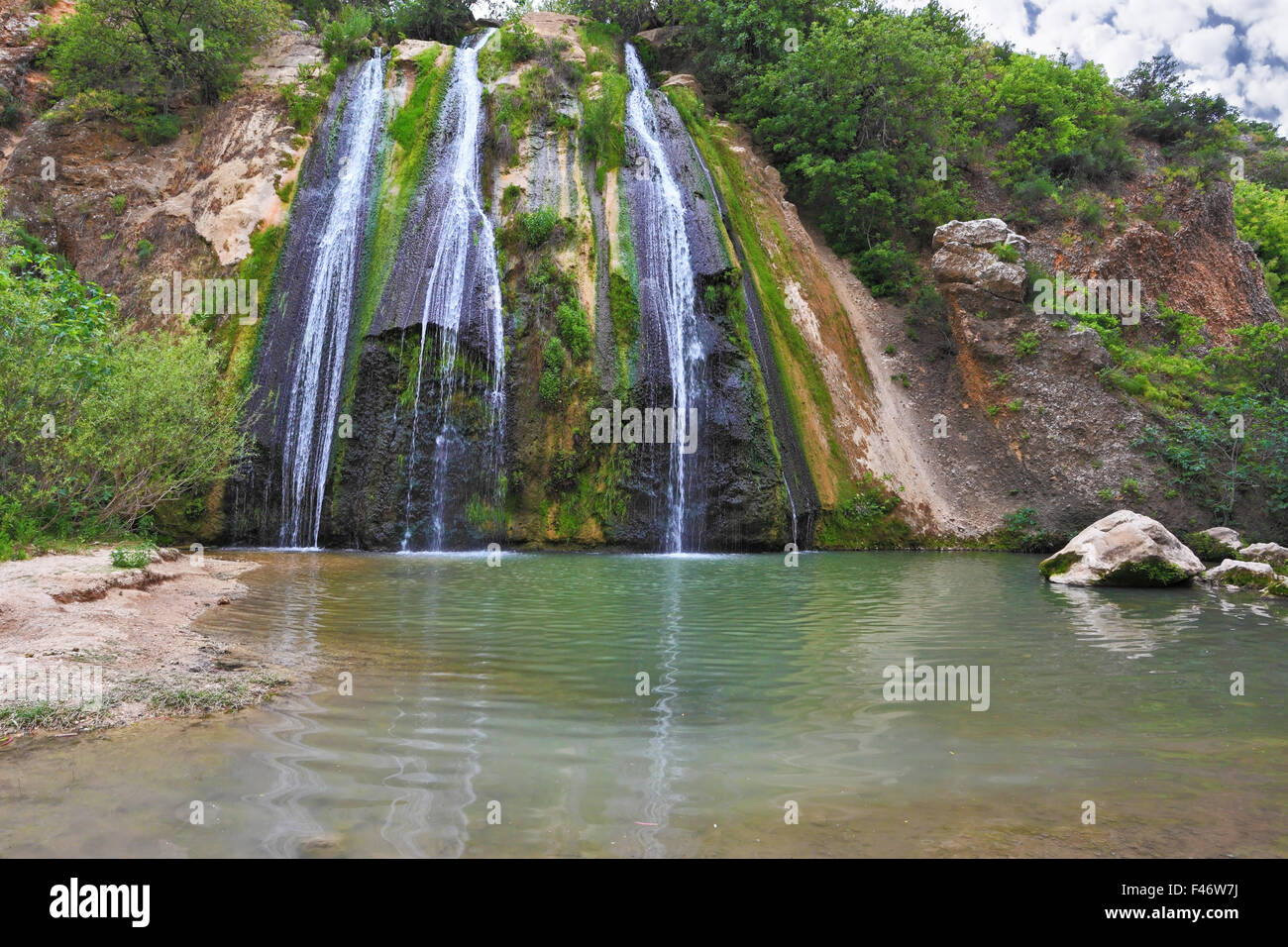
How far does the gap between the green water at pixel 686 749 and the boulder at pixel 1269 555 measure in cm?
617

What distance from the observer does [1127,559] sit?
11594 mm

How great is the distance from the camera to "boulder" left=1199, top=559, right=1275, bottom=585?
37.2ft

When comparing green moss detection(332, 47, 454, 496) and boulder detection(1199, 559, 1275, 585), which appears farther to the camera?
green moss detection(332, 47, 454, 496)

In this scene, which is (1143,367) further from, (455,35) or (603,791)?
(455,35)

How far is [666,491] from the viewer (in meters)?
17.6

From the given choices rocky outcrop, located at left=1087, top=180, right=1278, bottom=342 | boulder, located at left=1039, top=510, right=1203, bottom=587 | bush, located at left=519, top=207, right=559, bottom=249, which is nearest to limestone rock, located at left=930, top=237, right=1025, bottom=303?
rocky outcrop, located at left=1087, top=180, right=1278, bottom=342

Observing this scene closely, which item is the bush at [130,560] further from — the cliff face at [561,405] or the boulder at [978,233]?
the boulder at [978,233]

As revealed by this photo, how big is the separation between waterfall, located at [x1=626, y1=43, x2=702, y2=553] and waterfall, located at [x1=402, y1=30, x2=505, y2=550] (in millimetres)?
4099

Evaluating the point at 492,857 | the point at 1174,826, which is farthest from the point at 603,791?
the point at 1174,826

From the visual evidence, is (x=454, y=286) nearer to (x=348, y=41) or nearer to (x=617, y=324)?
(x=617, y=324)

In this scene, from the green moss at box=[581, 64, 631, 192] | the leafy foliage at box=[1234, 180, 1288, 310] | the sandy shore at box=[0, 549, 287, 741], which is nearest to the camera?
the sandy shore at box=[0, 549, 287, 741]

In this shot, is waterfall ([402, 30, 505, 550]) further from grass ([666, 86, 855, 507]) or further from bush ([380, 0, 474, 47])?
bush ([380, 0, 474, 47])

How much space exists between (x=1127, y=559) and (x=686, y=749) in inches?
416
